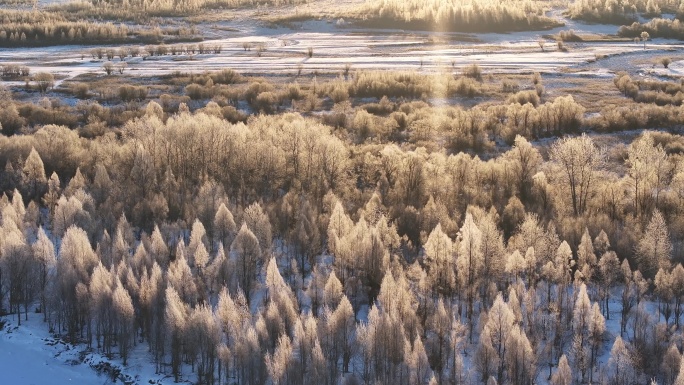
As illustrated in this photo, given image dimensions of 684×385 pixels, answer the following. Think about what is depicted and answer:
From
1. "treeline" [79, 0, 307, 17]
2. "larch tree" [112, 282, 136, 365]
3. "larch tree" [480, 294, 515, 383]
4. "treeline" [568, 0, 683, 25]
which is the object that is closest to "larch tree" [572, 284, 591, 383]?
"larch tree" [480, 294, 515, 383]

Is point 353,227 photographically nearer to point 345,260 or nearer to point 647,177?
point 345,260

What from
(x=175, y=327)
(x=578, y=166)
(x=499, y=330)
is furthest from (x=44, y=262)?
(x=578, y=166)

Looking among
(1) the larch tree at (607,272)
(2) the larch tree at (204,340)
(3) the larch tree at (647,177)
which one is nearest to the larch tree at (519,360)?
(1) the larch tree at (607,272)

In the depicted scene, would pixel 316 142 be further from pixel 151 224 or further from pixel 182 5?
pixel 182 5

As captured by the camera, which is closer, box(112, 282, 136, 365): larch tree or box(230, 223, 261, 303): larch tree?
box(112, 282, 136, 365): larch tree

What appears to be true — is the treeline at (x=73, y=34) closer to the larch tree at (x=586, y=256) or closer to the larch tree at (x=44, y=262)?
the larch tree at (x=44, y=262)

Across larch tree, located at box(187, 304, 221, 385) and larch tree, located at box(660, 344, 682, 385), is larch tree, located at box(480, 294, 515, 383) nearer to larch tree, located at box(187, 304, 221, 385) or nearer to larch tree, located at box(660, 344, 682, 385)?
larch tree, located at box(660, 344, 682, 385)
